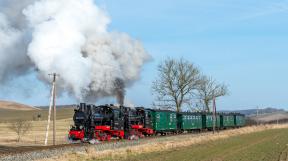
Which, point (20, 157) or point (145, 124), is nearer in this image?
point (20, 157)

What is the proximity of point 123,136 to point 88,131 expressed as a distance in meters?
5.97

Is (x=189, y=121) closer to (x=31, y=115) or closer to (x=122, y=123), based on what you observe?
Answer: (x=122, y=123)

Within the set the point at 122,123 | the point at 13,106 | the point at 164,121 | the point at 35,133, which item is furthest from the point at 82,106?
the point at 13,106

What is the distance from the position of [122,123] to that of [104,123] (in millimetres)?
2837

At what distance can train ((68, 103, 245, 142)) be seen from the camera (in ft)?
127

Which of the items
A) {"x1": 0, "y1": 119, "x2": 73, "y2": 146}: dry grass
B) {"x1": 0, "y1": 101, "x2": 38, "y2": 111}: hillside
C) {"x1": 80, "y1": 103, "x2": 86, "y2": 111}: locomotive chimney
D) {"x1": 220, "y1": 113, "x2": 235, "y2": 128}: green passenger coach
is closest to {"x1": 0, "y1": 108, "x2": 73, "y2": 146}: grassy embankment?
{"x1": 0, "y1": 119, "x2": 73, "y2": 146}: dry grass

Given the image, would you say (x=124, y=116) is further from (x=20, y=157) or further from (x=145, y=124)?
(x=20, y=157)

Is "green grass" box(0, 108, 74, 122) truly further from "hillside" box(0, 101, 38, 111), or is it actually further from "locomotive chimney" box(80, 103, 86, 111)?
"locomotive chimney" box(80, 103, 86, 111)

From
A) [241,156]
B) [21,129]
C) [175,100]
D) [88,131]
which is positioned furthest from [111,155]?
[175,100]

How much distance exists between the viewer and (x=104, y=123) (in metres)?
40.8

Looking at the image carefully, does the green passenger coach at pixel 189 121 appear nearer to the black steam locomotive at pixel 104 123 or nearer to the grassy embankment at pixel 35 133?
the grassy embankment at pixel 35 133

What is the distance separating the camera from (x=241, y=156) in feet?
92.5

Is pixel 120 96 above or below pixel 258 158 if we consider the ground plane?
above

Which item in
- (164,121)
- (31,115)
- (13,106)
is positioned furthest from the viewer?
(13,106)
